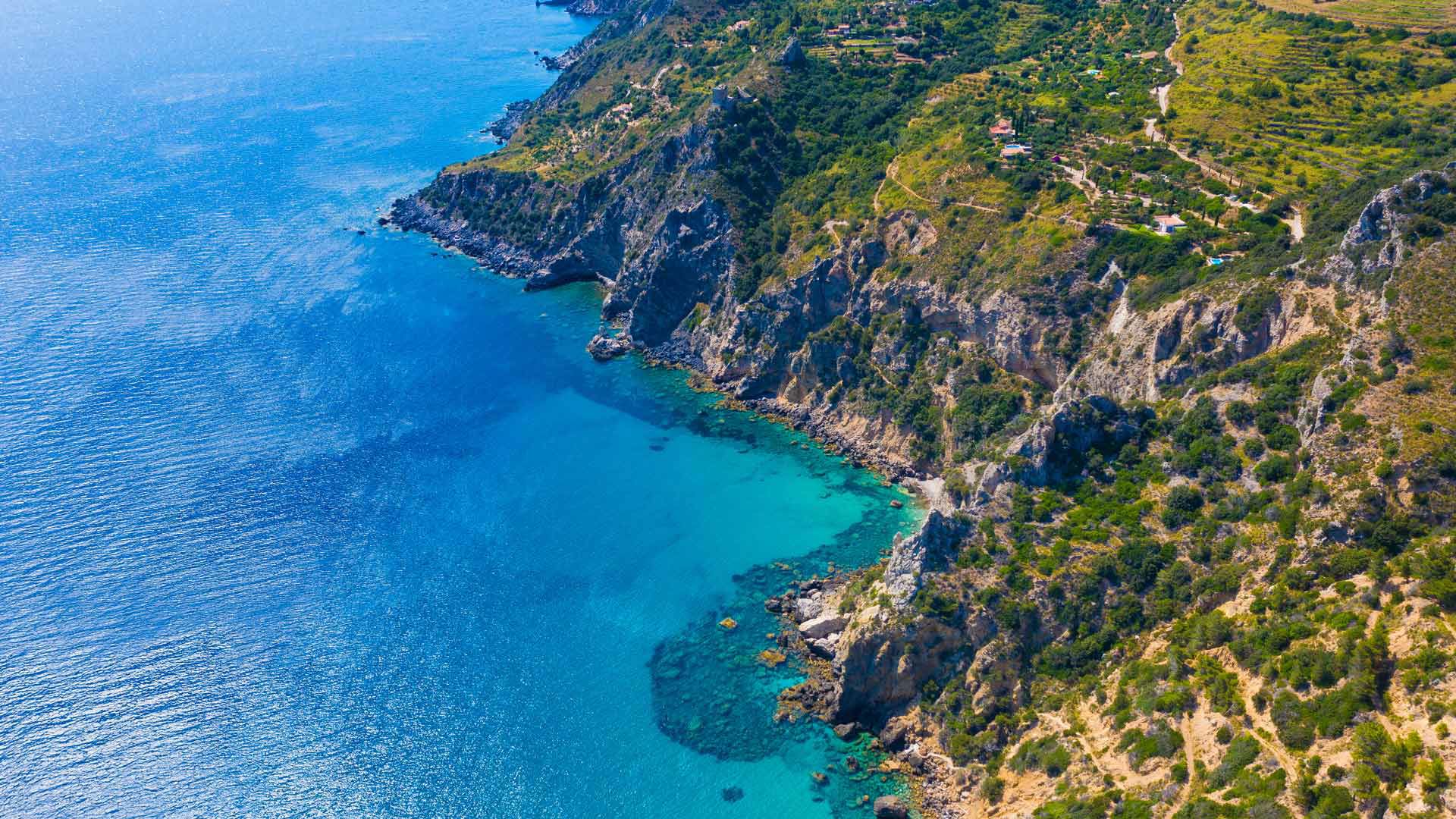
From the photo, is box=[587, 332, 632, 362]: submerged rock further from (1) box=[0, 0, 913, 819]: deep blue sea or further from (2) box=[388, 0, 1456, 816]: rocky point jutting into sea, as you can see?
(1) box=[0, 0, 913, 819]: deep blue sea

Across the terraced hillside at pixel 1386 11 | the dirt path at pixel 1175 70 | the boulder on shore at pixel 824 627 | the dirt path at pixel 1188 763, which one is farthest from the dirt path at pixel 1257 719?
the terraced hillside at pixel 1386 11

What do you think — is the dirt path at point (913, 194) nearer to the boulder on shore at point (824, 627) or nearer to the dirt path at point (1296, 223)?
the dirt path at point (1296, 223)

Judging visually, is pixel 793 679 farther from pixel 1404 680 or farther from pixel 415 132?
pixel 415 132

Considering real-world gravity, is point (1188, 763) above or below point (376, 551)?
above

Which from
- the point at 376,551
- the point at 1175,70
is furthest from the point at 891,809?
the point at 1175,70

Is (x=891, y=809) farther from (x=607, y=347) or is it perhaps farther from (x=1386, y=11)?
(x=1386, y=11)

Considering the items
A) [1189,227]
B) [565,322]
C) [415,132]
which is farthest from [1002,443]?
[415,132]
